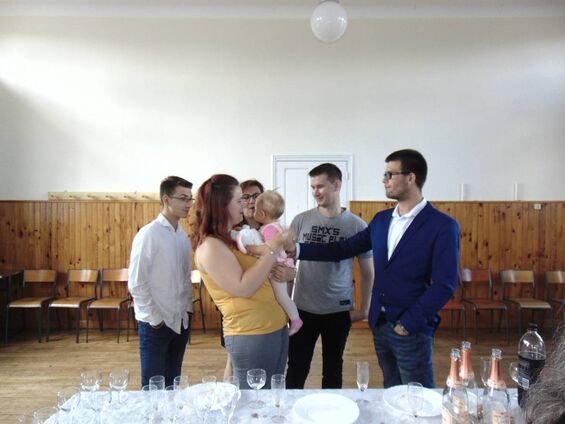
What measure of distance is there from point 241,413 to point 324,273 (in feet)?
4.27

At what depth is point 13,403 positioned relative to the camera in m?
3.29

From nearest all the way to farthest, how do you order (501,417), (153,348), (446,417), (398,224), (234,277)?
1. (501,417)
2. (446,417)
3. (234,277)
4. (398,224)
5. (153,348)

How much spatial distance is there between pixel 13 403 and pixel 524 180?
24.2 ft

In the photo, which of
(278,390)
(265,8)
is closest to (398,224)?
(278,390)

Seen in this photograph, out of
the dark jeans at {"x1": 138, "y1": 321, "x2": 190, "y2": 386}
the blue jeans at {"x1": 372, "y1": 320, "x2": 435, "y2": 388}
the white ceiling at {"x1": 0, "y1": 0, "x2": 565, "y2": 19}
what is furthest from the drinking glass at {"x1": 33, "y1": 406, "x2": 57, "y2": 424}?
the white ceiling at {"x1": 0, "y1": 0, "x2": 565, "y2": 19}

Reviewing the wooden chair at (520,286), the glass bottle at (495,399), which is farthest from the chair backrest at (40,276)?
the wooden chair at (520,286)

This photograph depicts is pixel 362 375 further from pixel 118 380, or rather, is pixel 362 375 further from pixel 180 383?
pixel 118 380

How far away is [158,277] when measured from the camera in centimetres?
255

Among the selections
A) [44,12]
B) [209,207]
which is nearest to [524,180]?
[209,207]

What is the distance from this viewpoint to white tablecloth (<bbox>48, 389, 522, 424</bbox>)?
4.53 feet

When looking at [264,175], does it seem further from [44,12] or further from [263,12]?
[44,12]

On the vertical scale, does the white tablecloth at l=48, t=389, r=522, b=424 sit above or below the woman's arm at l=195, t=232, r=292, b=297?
below

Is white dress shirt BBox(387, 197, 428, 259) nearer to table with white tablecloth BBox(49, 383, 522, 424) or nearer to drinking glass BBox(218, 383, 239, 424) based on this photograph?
table with white tablecloth BBox(49, 383, 522, 424)

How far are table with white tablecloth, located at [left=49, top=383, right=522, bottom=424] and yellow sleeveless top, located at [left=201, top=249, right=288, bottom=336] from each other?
34 centimetres
